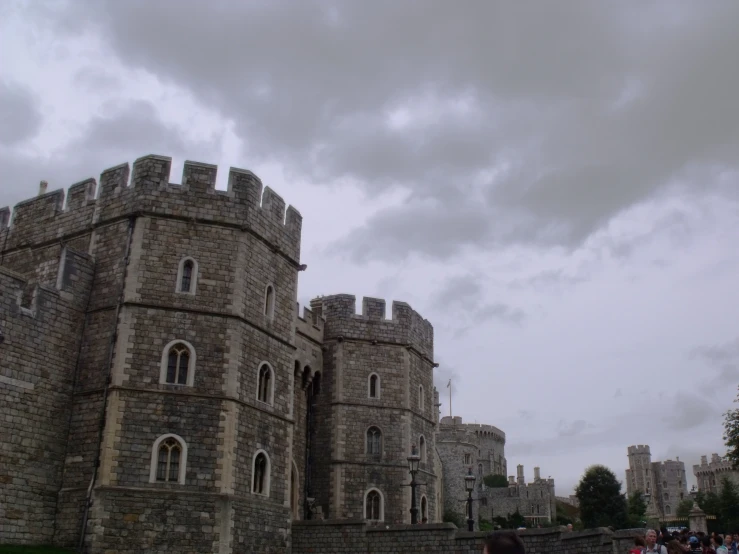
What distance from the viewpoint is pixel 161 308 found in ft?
66.9

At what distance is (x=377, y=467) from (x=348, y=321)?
17.4 feet

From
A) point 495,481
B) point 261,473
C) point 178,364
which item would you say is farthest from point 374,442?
point 495,481

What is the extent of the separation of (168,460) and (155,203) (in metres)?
6.77

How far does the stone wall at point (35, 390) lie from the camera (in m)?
18.5

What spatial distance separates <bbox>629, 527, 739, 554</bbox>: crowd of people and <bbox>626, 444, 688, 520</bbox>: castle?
101 meters

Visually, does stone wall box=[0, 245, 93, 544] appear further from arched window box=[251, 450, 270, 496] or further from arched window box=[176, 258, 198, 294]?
arched window box=[251, 450, 270, 496]

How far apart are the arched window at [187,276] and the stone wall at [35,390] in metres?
2.65

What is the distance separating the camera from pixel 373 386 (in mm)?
28750

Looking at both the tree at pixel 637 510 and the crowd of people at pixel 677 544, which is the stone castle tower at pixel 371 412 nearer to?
the crowd of people at pixel 677 544

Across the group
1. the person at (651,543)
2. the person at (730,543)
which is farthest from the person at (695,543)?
the person at (651,543)

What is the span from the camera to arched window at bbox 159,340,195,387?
65.6 ft

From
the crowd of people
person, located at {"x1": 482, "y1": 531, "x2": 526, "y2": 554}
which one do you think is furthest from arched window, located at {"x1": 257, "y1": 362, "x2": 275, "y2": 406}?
person, located at {"x1": 482, "y1": 531, "x2": 526, "y2": 554}

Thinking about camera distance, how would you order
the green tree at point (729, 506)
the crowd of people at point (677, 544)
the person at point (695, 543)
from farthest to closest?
the green tree at point (729, 506) < the person at point (695, 543) < the crowd of people at point (677, 544)

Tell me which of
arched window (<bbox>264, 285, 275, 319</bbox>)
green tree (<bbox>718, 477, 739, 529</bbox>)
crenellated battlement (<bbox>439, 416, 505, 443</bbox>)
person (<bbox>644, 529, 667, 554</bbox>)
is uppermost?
crenellated battlement (<bbox>439, 416, 505, 443</bbox>)
